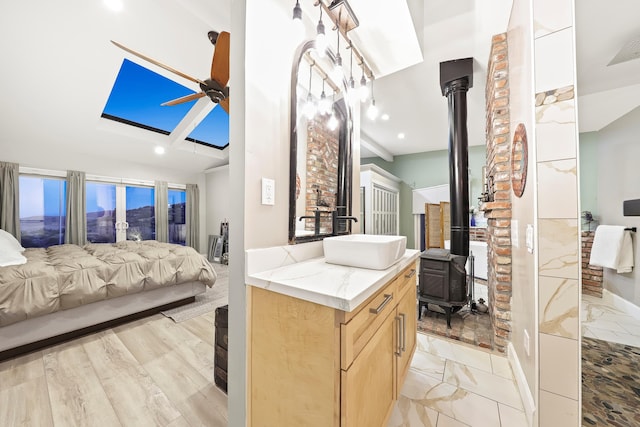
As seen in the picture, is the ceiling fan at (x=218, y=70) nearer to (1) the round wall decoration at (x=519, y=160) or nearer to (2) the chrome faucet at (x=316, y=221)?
(2) the chrome faucet at (x=316, y=221)

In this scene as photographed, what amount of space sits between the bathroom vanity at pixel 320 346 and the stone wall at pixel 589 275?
789 millimetres

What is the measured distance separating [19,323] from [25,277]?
377mm

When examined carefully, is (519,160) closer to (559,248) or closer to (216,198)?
(559,248)

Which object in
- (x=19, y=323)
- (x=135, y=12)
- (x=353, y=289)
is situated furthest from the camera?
(x=135, y=12)

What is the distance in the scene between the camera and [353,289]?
0.85 metres

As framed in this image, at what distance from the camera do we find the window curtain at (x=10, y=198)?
371cm

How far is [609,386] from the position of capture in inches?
51.8

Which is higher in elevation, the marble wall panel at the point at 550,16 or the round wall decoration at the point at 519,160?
the marble wall panel at the point at 550,16

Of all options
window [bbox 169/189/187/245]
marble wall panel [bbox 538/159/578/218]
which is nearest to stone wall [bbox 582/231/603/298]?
marble wall panel [bbox 538/159/578/218]

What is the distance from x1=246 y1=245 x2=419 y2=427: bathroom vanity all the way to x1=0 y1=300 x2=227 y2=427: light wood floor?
78 cm

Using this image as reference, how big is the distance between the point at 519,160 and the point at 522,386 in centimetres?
143

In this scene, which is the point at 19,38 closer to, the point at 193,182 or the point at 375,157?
the point at 193,182

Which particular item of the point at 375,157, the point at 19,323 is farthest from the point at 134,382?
the point at 375,157

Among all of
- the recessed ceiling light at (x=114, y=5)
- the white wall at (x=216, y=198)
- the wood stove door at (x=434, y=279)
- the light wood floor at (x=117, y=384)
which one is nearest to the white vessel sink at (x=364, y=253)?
the light wood floor at (x=117, y=384)
